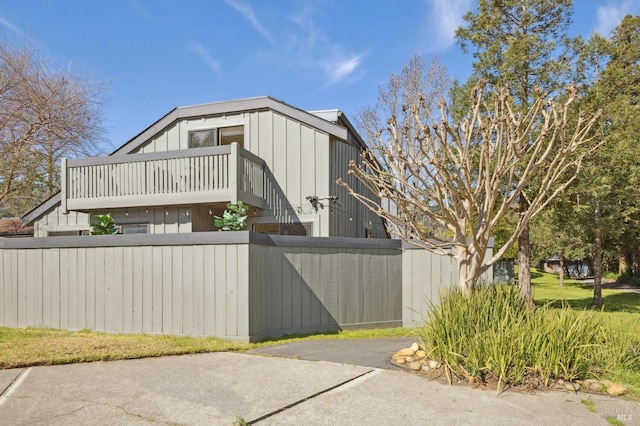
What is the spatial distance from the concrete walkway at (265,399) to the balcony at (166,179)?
5.61 metres

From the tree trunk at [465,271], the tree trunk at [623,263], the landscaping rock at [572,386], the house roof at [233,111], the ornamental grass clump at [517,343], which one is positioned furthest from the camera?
the tree trunk at [623,263]

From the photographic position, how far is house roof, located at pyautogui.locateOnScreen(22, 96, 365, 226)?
1145cm

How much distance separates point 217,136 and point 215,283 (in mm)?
6160

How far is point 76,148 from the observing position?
1850 cm

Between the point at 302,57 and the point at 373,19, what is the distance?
4667 millimetres

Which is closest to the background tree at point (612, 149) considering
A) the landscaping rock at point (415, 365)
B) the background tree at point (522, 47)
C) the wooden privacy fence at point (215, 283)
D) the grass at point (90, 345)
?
the background tree at point (522, 47)

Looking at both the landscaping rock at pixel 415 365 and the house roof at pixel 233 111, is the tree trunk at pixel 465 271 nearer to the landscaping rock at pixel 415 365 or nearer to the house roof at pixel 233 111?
the landscaping rock at pixel 415 365

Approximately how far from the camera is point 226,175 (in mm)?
10680


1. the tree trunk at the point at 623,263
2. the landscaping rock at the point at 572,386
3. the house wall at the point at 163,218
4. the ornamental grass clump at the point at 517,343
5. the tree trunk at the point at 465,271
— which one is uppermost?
the house wall at the point at 163,218

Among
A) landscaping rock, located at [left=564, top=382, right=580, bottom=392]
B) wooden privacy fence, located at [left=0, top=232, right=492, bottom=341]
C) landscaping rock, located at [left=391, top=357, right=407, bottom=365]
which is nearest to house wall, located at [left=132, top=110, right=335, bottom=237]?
wooden privacy fence, located at [left=0, top=232, right=492, bottom=341]

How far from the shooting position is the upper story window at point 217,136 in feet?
41.2

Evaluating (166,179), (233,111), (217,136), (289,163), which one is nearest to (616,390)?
(289,163)

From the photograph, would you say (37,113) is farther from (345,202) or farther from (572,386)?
(572,386)

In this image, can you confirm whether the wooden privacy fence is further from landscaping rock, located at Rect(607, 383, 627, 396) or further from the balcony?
landscaping rock, located at Rect(607, 383, 627, 396)
